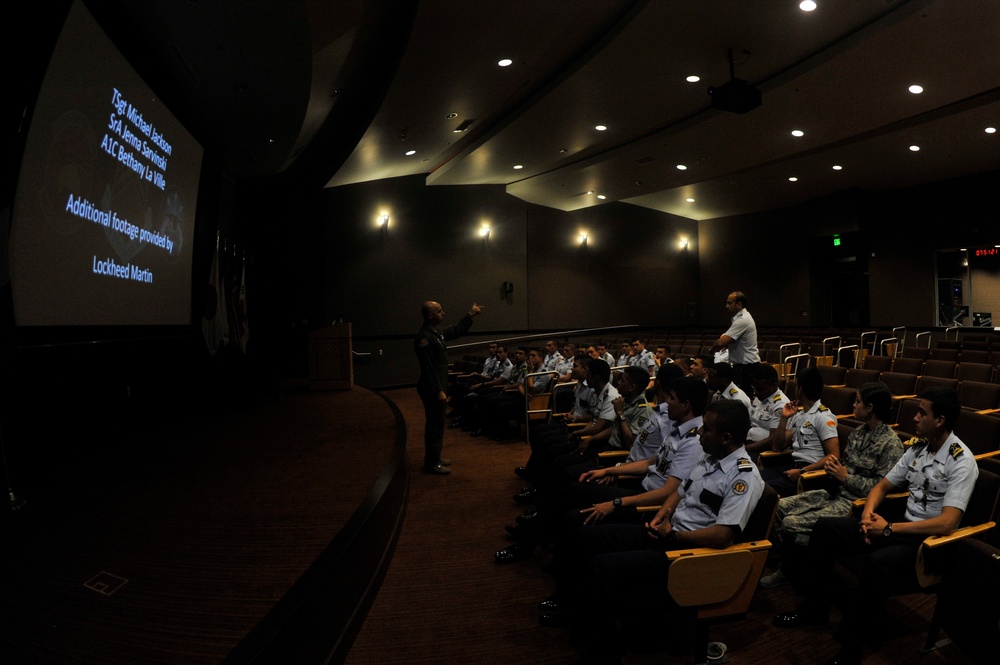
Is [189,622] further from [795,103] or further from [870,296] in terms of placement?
[870,296]

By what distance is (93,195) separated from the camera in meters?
3.33

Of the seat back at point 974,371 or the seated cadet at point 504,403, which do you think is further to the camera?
the seated cadet at point 504,403

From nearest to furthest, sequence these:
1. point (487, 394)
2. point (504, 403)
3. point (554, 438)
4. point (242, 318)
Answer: point (554, 438) < point (504, 403) < point (487, 394) < point (242, 318)

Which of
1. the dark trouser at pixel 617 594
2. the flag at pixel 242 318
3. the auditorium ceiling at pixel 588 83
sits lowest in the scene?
the dark trouser at pixel 617 594

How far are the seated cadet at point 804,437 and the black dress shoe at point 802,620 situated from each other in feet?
2.50

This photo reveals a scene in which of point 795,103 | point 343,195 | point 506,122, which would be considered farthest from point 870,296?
point 343,195

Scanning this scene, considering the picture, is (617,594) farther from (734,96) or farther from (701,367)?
(734,96)

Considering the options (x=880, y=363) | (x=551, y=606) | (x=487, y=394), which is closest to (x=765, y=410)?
(x=551, y=606)

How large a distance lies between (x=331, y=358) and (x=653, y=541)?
6950 millimetres

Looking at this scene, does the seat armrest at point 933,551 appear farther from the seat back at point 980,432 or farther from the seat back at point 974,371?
the seat back at point 974,371

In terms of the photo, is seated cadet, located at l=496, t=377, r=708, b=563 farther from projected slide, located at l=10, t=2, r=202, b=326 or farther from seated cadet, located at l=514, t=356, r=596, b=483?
projected slide, located at l=10, t=2, r=202, b=326

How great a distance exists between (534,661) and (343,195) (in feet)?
35.8

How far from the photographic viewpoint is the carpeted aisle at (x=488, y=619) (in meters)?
2.28

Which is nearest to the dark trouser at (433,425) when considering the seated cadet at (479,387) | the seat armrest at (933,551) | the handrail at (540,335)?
the seated cadet at (479,387)
